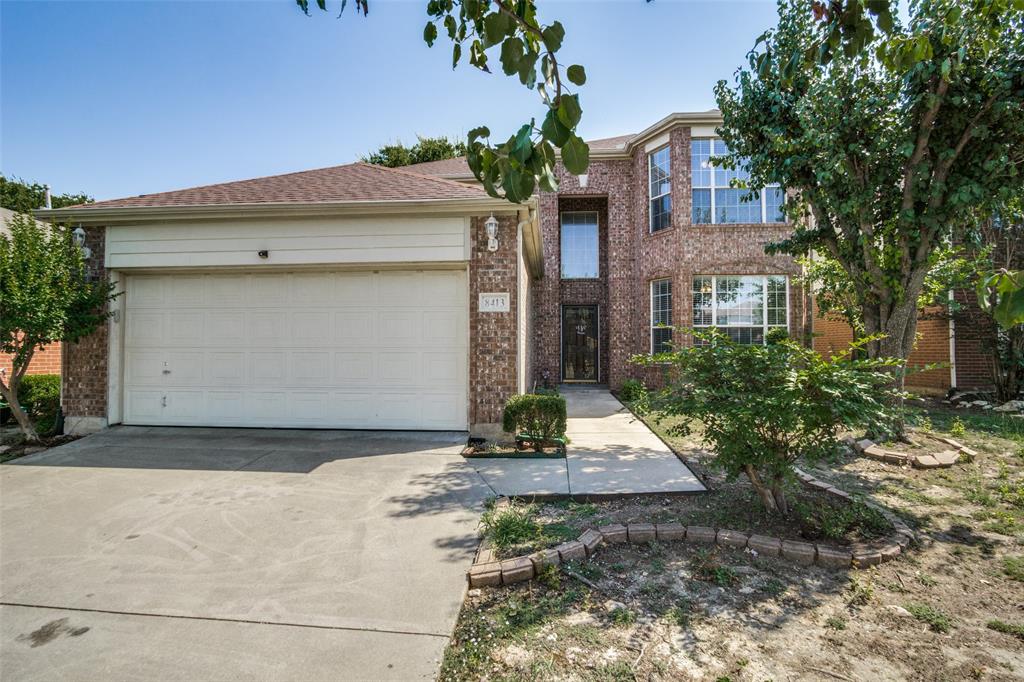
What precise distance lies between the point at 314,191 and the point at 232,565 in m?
5.65

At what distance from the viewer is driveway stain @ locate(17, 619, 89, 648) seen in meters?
2.27

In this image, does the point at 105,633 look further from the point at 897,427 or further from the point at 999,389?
the point at 999,389

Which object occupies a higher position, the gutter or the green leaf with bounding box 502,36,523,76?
the gutter

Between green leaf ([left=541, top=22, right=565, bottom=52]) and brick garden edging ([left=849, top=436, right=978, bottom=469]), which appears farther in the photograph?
brick garden edging ([left=849, top=436, right=978, bottom=469])

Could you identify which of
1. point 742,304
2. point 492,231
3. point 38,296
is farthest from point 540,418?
point 742,304

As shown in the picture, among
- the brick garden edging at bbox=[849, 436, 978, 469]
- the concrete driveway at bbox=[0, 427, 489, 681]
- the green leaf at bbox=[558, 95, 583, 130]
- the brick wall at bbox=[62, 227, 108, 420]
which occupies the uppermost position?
the green leaf at bbox=[558, 95, 583, 130]

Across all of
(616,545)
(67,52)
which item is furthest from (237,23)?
(616,545)

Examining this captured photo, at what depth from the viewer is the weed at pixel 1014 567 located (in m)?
2.76

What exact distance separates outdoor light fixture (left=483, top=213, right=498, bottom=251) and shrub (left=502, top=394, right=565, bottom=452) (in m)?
2.17

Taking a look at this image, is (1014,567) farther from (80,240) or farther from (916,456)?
(80,240)

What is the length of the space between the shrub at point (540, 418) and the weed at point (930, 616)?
146 inches

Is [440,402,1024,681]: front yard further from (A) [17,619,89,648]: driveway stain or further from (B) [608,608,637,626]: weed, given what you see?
(A) [17,619,89,648]: driveway stain

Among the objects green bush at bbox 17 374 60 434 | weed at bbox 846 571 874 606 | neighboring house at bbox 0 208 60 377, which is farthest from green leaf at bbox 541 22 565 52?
neighboring house at bbox 0 208 60 377

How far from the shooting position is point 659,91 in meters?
3.92
